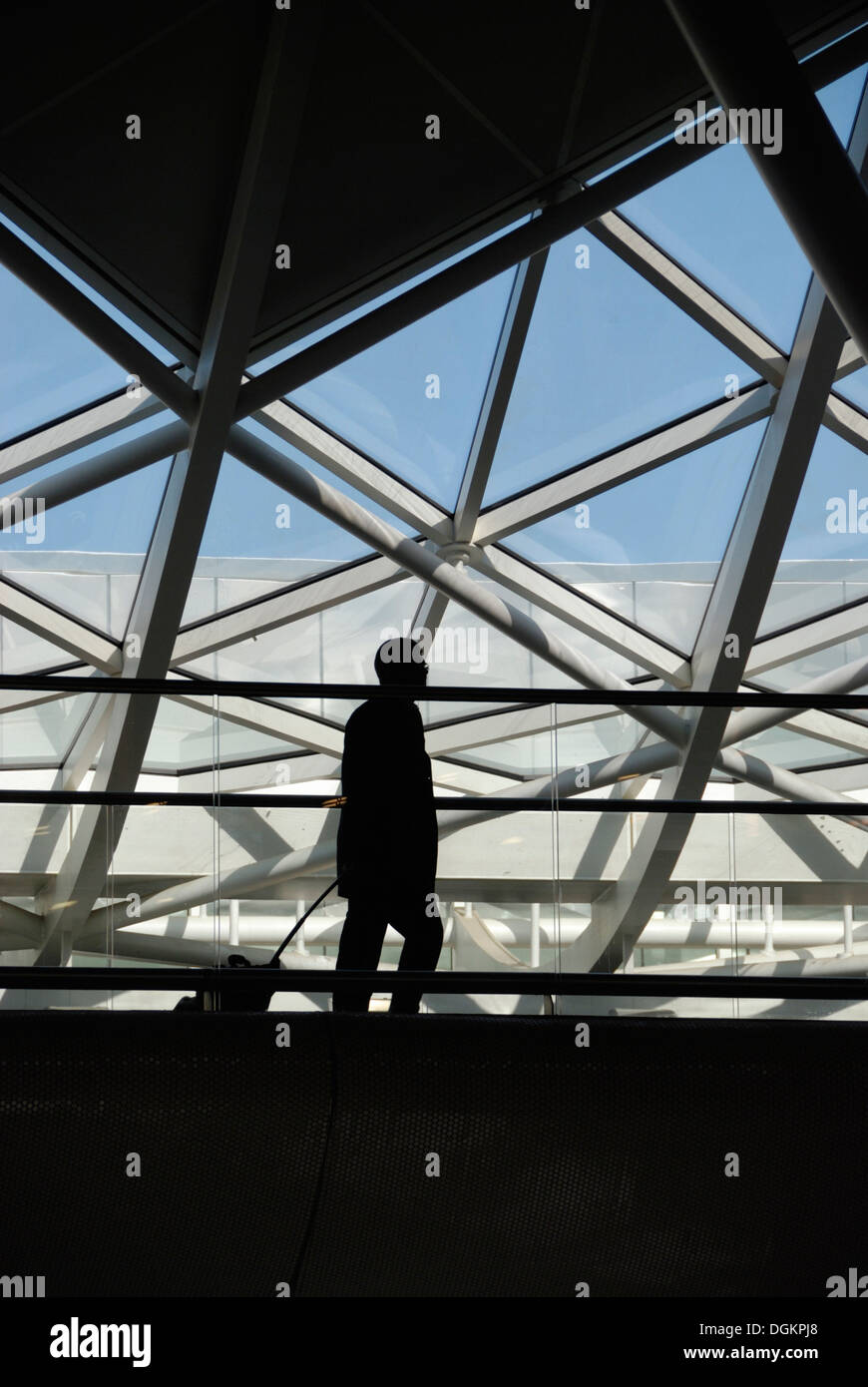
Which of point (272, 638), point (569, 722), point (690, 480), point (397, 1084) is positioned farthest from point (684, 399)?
point (397, 1084)

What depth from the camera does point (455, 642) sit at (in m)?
17.6

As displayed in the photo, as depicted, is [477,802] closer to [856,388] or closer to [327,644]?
[327,644]

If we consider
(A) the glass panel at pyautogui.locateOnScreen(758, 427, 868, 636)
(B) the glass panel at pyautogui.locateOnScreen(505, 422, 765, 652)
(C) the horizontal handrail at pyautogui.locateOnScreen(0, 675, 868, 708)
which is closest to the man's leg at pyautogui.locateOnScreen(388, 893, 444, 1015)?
(C) the horizontal handrail at pyautogui.locateOnScreen(0, 675, 868, 708)

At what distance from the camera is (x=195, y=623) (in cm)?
1680

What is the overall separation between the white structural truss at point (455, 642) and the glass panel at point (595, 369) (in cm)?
13

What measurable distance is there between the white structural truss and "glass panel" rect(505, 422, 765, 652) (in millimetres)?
67

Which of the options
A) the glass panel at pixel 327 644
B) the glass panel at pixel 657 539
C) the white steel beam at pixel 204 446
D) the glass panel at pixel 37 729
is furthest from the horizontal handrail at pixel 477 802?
the glass panel at pixel 327 644

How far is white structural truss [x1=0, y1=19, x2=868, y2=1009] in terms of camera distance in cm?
667

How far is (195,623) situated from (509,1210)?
458 inches

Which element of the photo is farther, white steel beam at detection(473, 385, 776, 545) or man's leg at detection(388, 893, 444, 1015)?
white steel beam at detection(473, 385, 776, 545)

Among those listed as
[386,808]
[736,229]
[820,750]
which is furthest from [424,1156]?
[820,750]

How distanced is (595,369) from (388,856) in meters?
9.64

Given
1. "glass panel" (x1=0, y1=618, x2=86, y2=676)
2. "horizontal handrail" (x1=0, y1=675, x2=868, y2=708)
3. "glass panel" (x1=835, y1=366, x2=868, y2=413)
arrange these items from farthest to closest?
"glass panel" (x1=0, y1=618, x2=86, y2=676)
"glass panel" (x1=835, y1=366, x2=868, y2=413)
"horizontal handrail" (x1=0, y1=675, x2=868, y2=708)

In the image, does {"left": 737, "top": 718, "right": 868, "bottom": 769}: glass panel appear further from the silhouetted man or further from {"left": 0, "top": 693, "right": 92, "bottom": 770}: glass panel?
the silhouetted man
